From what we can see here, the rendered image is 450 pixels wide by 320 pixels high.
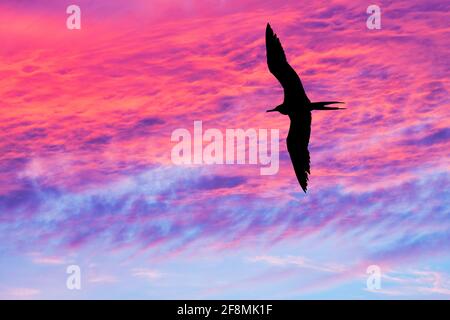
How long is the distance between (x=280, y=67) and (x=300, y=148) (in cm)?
345

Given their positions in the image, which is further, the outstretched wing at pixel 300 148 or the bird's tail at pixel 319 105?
the outstretched wing at pixel 300 148

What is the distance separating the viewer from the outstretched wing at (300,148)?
26.2 metres

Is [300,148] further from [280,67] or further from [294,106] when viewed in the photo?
[280,67]

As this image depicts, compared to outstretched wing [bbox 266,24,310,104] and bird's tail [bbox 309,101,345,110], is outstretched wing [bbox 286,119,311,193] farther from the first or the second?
outstretched wing [bbox 266,24,310,104]

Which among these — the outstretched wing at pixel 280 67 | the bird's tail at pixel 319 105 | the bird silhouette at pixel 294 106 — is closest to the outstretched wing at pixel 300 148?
the bird silhouette at pixel 294 106

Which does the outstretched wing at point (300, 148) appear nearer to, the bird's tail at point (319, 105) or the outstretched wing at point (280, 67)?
the bird's tail at point (319, 105)

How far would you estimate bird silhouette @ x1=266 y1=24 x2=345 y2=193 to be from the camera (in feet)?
80.1

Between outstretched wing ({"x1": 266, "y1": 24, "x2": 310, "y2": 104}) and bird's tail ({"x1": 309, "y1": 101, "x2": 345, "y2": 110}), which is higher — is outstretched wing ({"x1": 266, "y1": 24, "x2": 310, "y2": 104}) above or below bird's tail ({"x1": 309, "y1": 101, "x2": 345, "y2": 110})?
above

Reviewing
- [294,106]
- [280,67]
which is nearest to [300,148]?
[294,106]

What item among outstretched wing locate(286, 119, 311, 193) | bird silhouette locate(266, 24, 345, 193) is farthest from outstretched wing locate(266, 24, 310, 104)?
outstretched wing locate(286, 119, 311, 193)

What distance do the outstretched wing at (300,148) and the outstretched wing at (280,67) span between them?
160 centimetres
